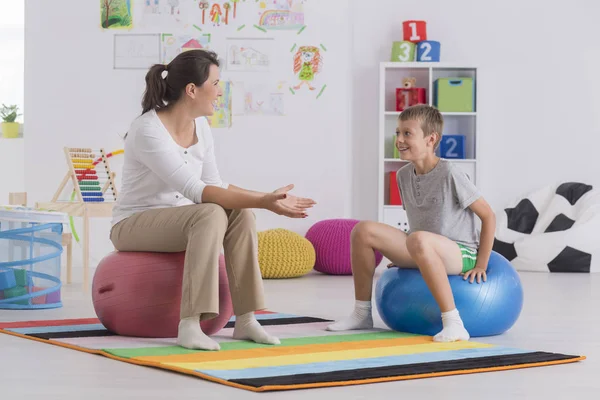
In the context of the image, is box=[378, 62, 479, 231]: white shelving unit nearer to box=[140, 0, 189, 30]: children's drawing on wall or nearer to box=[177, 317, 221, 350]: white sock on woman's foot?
box=[140, 0, 189, 30]: children's drawing on wall

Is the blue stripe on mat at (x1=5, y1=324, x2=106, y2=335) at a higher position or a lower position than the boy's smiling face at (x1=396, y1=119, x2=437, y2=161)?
lower

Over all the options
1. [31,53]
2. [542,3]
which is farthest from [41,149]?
[542,3]

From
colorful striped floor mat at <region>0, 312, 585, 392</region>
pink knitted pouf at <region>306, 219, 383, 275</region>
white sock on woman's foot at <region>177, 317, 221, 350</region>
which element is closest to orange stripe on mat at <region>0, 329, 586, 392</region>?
colorful striped floor mat at <region>0, 312, 585, 392</region>

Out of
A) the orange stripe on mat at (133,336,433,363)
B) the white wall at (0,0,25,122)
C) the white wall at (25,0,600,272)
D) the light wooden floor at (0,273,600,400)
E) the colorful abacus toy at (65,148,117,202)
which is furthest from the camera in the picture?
the white wall at (0,0,25,122)

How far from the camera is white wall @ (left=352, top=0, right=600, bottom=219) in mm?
6504

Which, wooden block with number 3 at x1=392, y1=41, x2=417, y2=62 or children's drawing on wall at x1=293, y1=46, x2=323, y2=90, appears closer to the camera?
children's drawing on wall at x1=293, y1=46, x2=323, y2=90

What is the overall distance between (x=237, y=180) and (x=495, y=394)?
412 cm

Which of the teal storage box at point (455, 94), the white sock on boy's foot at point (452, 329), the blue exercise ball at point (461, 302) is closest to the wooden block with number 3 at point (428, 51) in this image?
the teal storage box at point (455, 94)

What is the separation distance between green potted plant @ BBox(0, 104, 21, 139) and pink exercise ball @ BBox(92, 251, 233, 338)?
173 inches

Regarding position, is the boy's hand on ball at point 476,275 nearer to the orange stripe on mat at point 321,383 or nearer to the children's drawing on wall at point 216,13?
the orange stripe on mat at point 321,383

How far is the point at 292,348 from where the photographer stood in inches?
111

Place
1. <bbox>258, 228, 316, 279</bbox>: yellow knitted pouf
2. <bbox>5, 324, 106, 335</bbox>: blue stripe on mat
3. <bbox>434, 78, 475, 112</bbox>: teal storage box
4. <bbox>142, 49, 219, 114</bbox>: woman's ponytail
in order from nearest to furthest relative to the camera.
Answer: <bbox>142, 49, 219, 114</bbox>: woman's ponytail
<bbox>5, 324, 106, 335</bbox>: blue stripe on mat
<bbox>258, 228, 316, 279</bbox>: yellow knitted pouf
<bbox>434, 78, 475, 112</bbox>: teal storage box

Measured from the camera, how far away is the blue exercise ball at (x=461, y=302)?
3.11 meters

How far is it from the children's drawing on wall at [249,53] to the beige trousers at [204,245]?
10.4 ft
